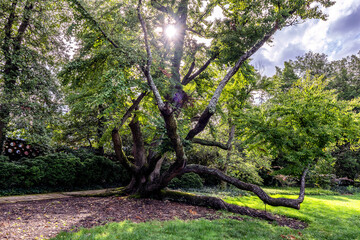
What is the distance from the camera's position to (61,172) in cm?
978

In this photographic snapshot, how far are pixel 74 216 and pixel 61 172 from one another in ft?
17.3

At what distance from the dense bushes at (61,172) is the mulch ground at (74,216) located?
2511 millimetres

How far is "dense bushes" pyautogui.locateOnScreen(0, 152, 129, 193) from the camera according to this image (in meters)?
8.27

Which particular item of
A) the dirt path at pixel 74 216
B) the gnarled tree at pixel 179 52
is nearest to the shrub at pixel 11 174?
the dirt path at pixel 74 216

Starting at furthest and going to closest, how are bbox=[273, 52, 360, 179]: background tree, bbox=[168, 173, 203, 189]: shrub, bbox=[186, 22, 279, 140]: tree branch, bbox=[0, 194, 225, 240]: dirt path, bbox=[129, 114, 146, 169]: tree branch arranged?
1. bbox=[273, 52, 360, 179]: background tree
2. bbox=[168, 173, 203, 189]: shrub
3. bbox=[129, 114, 146, 169]: tree branch
4. bbox=[186, 22, 279, 140]: tree branch
5. bbox=[0, 194, 225, 240]: dirt path

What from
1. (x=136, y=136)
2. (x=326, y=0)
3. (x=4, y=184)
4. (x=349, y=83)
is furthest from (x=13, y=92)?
(x=349, y=83)

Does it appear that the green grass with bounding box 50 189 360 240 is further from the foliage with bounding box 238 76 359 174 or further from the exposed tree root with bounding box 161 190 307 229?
the foliage with bounding box 238 76 359 174

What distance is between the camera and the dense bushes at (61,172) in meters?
8.27

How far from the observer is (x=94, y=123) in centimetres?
1259

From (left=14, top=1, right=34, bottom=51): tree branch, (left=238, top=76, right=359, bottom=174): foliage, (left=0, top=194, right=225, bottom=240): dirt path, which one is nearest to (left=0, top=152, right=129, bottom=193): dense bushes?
(left=0, top=194, right=225, bottom=240): dirt path

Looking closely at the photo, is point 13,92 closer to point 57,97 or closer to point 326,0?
point 57,97

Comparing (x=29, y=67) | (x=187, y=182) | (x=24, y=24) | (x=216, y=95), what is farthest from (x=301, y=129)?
(x=24, y=24)

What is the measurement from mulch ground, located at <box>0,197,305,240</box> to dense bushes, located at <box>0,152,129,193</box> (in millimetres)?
2511

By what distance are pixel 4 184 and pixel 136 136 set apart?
18.6 feet
